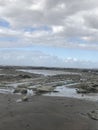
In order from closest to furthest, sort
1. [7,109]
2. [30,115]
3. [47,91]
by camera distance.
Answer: [30,115]
[7,109]
[47,91]

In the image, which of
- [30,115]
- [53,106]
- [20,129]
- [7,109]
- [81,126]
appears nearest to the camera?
[20,129]

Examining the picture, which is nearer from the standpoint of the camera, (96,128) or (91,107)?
(96,128)

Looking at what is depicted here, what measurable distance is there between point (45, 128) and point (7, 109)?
7820mm

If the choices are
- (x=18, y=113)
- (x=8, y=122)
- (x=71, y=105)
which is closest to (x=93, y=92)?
(x=71, y=105)

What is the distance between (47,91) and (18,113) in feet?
71.3

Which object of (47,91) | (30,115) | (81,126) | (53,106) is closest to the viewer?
(81,126)

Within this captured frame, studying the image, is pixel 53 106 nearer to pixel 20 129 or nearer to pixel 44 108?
pixel 44 108

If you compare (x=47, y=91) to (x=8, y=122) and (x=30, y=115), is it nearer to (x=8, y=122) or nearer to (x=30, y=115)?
(x=30, y=115)

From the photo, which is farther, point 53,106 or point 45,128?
point 53,106

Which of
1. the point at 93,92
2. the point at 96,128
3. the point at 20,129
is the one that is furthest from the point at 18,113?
the point at 93,92

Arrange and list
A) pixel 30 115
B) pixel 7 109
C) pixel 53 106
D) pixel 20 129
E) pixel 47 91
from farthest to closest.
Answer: pixel 47 91 → pixel 53 106 → pixel 7 109 → pixel 30 115 → pixel 20 129

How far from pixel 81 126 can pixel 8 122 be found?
611 cm

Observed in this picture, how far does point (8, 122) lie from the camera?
2270 cm

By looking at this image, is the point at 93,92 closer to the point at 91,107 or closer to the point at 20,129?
the point at 91,107
